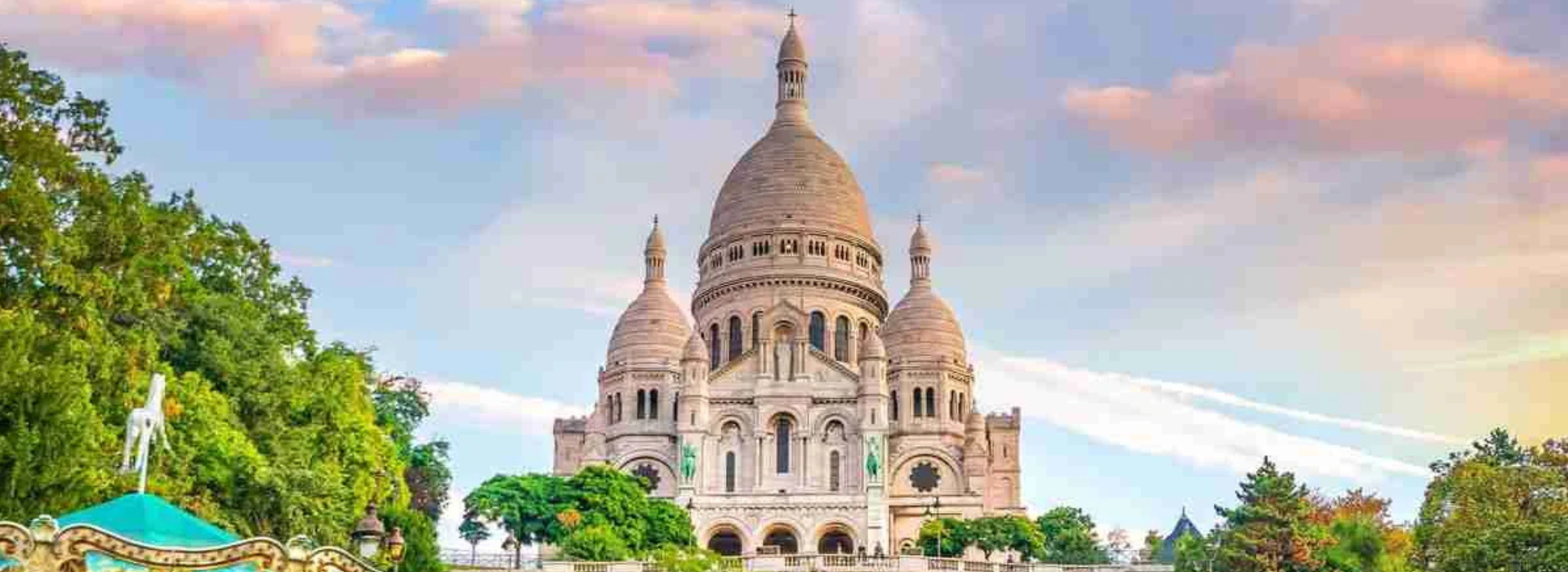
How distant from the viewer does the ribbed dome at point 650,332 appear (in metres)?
90.4

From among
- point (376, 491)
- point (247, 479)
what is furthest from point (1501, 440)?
point (247, 479)

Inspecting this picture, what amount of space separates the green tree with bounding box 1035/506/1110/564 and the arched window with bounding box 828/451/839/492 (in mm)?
9418

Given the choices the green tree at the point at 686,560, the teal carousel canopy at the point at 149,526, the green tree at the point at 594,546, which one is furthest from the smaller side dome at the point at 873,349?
the teal carousel canopy at the point at 149,526

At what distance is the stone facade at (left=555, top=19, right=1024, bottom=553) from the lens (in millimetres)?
83062

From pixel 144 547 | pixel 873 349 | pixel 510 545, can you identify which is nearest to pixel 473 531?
pixel 510 545

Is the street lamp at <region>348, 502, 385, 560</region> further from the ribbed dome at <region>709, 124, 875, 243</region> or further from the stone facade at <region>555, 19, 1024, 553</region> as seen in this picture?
the ribbed dome at <region>709, 124, 875, 243</region>

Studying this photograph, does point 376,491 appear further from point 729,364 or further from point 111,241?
point 729,364

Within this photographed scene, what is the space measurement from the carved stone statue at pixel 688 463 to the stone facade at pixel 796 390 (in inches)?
4.0

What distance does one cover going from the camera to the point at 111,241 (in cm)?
3469

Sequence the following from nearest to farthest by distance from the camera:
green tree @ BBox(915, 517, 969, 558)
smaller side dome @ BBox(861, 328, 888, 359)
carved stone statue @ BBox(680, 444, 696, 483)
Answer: green tree @ BBox(915, 517, 969, 558)
carved stone statue @ BBox(680, 444, 696, 483)
smaller side dome @ BBox(861, 328, 888, 359)

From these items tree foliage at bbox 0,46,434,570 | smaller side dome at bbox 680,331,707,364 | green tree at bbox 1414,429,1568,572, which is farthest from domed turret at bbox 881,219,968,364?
tree foliage at bbox 0,46,434,570

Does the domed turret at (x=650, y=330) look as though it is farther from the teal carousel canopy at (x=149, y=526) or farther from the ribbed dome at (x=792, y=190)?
the teal carousel canopy at (x=149, y=526)

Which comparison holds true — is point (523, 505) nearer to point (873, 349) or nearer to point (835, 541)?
point (835, 541)

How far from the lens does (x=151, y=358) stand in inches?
1389
